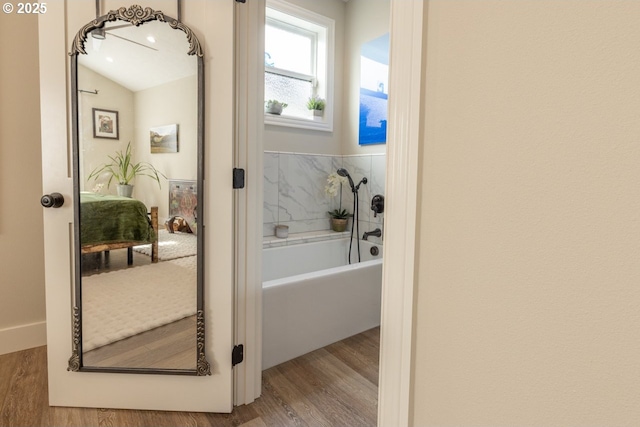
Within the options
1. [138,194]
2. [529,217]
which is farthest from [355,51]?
[529,217]

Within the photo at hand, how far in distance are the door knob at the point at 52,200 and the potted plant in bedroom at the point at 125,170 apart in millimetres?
175

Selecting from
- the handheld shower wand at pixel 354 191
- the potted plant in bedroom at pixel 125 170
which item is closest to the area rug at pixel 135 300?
the potted plant in bedroom at pixel 125 170

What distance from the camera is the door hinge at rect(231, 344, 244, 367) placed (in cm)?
156

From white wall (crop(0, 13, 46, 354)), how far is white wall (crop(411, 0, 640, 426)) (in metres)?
2.28

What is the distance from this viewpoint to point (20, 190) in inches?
80.0

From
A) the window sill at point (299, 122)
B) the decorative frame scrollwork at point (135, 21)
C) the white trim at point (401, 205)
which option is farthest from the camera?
the window sill at point (299, 122)

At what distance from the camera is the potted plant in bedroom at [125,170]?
58.9 inches

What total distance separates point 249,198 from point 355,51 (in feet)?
7.60

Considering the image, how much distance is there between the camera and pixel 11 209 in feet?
6.61

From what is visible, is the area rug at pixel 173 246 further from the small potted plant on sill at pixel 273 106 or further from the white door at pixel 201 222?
the small potted plant on sill at pixel 273 106

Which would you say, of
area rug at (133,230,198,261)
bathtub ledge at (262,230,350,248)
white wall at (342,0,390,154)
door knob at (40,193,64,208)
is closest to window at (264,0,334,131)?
white wall at (342,0,390,154)

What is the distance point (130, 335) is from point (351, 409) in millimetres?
1031

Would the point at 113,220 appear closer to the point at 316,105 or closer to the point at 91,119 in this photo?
the point at 91,119

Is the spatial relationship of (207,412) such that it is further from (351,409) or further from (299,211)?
(299,211)
